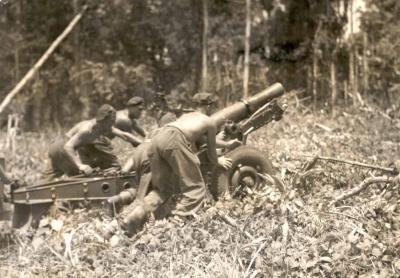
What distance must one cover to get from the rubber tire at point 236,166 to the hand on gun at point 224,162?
0.09 metres

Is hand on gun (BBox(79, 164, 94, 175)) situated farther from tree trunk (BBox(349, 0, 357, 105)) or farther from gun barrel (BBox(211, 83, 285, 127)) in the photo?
tree trunk (BBox(349, 0, 357, 105))

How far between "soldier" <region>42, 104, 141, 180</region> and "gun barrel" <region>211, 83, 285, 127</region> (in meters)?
1.43

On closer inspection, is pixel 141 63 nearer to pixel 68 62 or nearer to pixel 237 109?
pixel 68 62

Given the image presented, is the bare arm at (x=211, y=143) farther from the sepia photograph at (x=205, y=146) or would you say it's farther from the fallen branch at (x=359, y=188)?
the fallen branch at (x=359, y=188)

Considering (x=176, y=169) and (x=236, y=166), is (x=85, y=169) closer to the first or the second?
(x=236, y=166)

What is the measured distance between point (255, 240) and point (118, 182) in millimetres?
3502

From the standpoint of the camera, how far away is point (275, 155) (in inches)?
420

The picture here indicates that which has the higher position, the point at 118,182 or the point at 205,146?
the point at 205,146

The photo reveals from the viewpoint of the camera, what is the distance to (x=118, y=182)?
9.73 m

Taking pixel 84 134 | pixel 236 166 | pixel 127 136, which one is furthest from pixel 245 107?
pixel 84 134

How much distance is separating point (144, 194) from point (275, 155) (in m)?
2.81

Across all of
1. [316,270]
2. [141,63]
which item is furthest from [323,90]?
[316,270]

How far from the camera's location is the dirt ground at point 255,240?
252 inches

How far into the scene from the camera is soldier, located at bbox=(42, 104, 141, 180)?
997 centimetres
